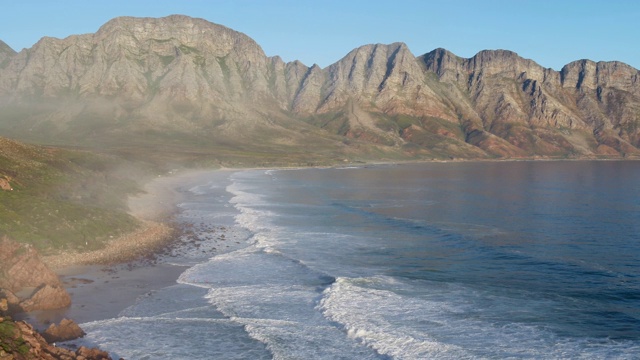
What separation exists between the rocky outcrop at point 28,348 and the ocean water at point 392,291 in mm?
2905

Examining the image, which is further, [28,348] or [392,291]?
[392,291]

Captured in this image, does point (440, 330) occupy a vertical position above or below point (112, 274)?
below

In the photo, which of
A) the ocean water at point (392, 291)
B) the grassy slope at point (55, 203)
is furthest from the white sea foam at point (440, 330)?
the grassy slope at point (55, 203)

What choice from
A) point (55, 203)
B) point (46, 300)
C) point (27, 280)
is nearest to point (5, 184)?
point (55, 203)

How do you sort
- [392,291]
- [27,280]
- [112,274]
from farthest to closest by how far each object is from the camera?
1. [112,274]
2. [392,291]
3. [27,280]

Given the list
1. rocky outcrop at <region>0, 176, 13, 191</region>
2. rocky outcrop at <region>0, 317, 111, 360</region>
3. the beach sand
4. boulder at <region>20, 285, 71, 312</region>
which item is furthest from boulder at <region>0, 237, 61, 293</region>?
rocky outcrop at <region>0, 176, 13, 191</region>

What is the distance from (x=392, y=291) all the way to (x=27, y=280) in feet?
88.1

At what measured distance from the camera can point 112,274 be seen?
141 ft

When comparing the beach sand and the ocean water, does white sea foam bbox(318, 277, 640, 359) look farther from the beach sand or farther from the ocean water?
the beach sand

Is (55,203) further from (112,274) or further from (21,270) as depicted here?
(21,270)

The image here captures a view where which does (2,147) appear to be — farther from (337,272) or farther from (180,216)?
(337,272)

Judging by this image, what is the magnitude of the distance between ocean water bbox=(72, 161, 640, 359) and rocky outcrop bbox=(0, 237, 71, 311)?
4495mm

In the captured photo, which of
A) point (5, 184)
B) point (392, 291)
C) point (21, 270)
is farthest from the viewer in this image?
point (5, 184)

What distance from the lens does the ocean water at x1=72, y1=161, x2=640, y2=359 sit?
1150 inches
